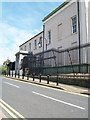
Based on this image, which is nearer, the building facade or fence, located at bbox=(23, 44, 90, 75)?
fence, located at bbox=(23, 44, 90, 75)

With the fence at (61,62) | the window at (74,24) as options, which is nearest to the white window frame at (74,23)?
the window at (74,24)

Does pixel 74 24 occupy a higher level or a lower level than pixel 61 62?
higher

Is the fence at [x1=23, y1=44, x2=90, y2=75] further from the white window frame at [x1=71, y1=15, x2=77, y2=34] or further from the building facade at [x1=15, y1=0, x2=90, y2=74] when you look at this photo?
the white window frame at [x1=71, y1=15, x2=77, y2=34]

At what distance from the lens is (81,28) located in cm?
3231

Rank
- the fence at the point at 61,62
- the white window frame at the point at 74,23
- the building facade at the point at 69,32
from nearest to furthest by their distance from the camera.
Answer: the fence at the point at 61,62
the building facade at the point at 69,32
the white window frame at the point at 74,23

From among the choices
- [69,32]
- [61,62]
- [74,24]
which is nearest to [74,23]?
[74,24]

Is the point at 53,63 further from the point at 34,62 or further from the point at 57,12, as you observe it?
the point at 57,12

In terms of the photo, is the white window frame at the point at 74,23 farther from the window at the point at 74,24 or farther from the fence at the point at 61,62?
the fence at the point at 61,62

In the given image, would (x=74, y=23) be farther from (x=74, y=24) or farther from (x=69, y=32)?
(x=69, y=32)

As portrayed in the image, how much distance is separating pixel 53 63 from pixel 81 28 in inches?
Answer: 227

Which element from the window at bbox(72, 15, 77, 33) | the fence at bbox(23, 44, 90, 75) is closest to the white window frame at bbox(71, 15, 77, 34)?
the window at bbox(72, 15, 77, 33)

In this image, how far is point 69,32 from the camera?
1389 inches

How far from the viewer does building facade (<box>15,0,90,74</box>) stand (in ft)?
92.3

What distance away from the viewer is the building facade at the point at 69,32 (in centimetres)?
2814
